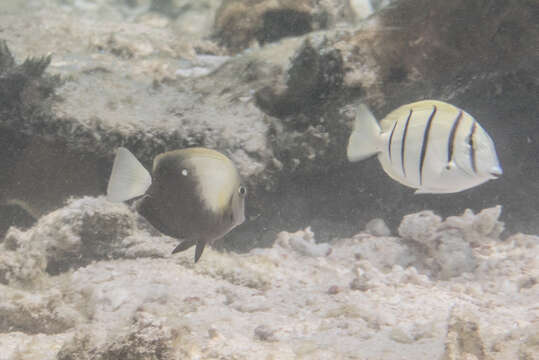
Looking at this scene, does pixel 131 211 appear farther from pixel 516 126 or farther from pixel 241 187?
pixel 516 126

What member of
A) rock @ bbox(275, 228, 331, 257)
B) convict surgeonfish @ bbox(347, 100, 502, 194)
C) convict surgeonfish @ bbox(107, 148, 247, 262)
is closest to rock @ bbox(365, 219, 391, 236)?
rock @ bbox(275, 228, 331, 257)

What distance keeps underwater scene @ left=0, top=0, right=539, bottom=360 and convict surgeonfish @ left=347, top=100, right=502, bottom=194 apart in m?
0.01

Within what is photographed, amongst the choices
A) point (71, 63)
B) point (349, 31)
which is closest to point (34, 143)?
point (71, 63)

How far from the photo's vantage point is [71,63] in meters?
5.27

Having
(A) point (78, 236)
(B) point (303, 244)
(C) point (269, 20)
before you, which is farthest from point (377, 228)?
(C) point (269, 20)

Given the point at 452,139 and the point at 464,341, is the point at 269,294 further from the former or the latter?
the point at 452,139

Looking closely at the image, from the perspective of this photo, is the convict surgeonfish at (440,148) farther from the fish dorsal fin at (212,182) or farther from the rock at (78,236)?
the rock at (78,236)

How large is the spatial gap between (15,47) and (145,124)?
3.56m

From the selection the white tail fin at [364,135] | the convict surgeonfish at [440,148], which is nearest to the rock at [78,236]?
the white tail fin at [364,135]

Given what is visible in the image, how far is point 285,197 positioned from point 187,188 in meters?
2.94

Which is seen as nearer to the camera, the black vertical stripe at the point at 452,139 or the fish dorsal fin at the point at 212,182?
the fish dorsal fin at the point at 212,182

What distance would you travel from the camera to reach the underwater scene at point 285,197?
183 cm

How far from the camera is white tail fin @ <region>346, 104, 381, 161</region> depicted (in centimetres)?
220

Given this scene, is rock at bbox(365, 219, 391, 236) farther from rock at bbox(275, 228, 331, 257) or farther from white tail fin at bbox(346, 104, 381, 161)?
white tail fin at bbox(346, 104, 381, 161)
